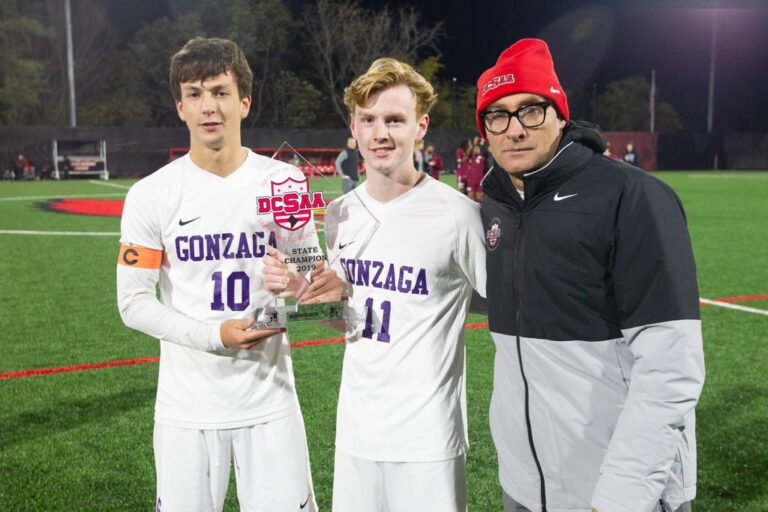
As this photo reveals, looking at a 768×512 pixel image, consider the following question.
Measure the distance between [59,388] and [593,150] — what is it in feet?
15.4

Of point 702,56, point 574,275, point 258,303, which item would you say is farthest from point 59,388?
point 702,56

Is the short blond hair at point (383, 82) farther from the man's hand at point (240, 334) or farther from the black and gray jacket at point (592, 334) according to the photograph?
the man's hand at point (240, 334)

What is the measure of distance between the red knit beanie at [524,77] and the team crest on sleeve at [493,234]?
33 cm

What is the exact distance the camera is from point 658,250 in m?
1.73

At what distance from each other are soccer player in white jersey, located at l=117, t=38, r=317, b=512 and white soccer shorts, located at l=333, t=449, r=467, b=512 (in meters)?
0.22

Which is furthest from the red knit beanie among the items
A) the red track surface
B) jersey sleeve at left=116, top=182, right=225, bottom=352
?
the red track surface

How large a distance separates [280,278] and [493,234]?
660 mm

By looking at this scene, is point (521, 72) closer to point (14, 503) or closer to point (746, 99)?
point (14, 503)

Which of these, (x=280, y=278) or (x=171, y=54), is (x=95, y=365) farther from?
(x=171, y=54)

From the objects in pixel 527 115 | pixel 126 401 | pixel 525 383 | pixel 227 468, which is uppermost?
pixel 527 115

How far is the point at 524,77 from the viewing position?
6.42ft

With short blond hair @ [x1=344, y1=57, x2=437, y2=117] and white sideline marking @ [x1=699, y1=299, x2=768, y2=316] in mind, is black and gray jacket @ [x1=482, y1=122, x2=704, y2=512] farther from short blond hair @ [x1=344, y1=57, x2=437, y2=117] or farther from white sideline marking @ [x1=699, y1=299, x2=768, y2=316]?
white sideline marking @ [x1=699, y1=299, x2=768, y2=316]

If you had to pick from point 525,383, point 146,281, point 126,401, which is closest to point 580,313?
point 525,383

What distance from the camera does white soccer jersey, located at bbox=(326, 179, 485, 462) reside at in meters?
2.33
